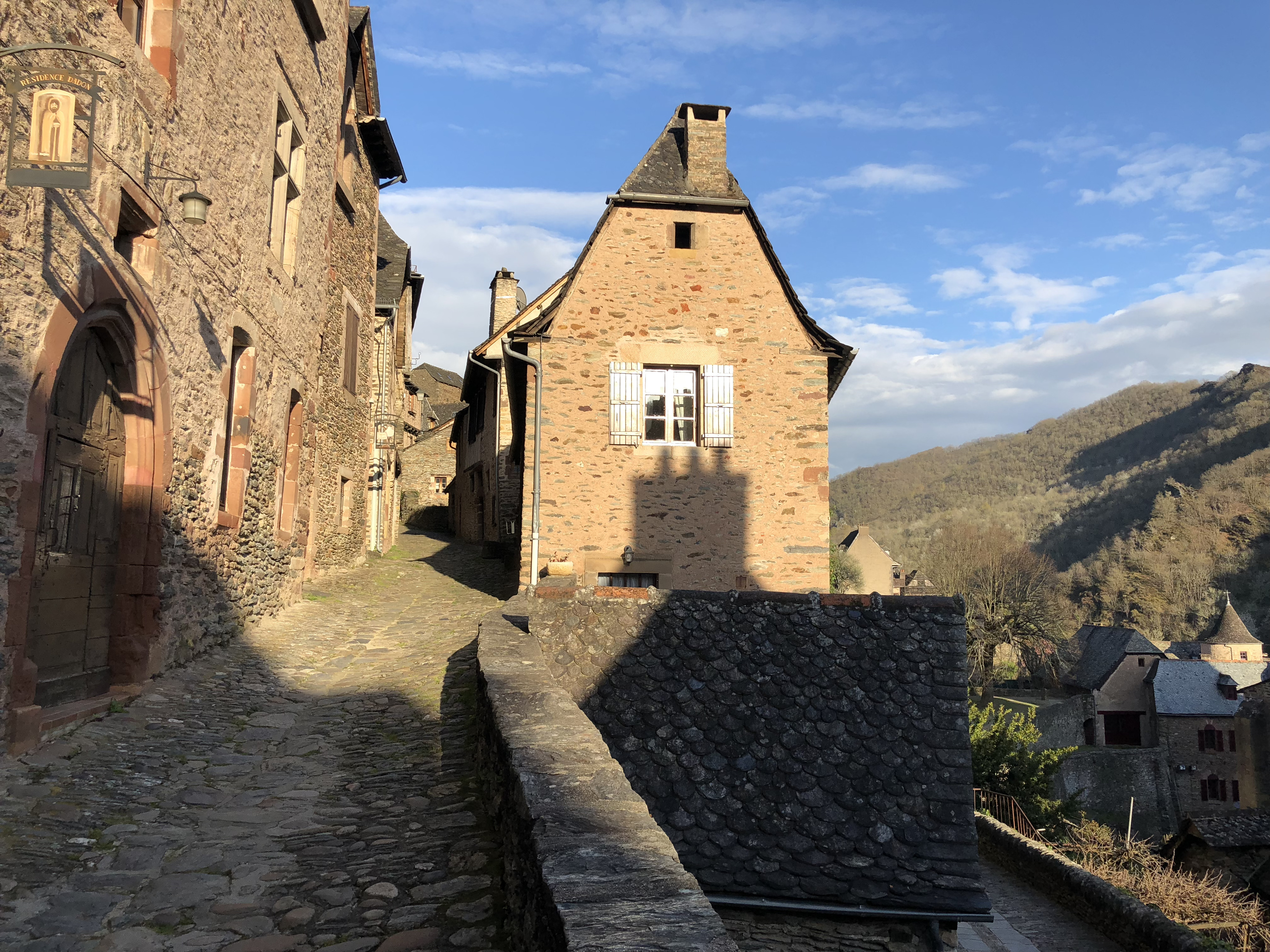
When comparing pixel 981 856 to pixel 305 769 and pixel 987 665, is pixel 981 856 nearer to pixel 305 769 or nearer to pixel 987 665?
pixel 305 769

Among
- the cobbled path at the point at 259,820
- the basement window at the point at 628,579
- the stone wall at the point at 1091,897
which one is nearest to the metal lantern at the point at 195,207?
the cobbled path at the point at 259,820

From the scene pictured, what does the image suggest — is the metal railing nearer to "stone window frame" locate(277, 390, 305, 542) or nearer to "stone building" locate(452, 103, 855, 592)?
"stone building" locate(452, 103, 855, 592)

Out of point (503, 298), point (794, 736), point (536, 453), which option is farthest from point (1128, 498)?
point (794, 736)

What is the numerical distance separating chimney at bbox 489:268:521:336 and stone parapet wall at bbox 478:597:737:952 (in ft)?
64.6

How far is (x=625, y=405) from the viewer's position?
501 inches

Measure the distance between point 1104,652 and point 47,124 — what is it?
154 feet

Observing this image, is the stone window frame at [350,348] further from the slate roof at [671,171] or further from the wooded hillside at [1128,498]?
the wooded hillside at [1128,498]

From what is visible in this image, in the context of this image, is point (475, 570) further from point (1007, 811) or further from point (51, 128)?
point (51, 128)

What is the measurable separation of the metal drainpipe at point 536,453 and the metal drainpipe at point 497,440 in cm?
647

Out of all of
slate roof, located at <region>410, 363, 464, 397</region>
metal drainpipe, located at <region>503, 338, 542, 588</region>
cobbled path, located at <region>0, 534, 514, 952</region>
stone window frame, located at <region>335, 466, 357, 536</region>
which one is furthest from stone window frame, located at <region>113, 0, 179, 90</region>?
slate roof, located at <region>410, 363, 464, 397</region>

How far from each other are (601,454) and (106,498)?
6.85 metres

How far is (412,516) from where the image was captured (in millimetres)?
33000

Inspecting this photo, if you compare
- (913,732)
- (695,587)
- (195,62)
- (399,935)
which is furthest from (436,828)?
(695,587)

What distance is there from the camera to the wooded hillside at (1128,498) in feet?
203
